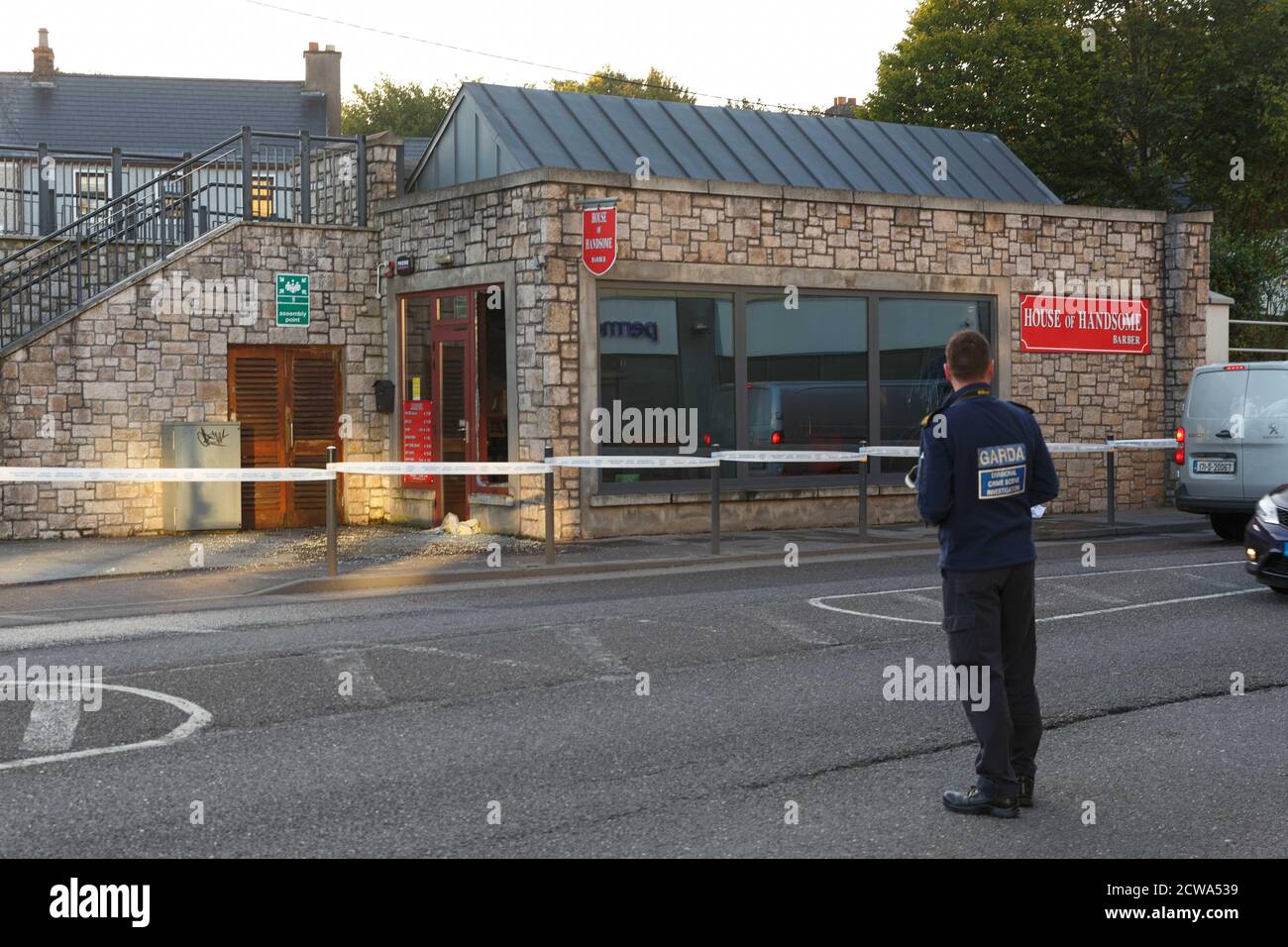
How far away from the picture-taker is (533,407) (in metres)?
17.3

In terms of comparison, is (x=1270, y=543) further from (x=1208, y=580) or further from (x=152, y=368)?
(x=152, y=368)

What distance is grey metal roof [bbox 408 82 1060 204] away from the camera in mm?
19000

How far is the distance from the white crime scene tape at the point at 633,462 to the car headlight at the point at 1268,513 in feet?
17.9

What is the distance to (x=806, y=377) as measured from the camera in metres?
19.2

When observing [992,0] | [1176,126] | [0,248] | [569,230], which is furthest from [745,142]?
[992,0]

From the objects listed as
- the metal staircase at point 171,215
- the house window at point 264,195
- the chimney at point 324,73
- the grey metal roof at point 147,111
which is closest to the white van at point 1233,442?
the metal staircase at point 171,215

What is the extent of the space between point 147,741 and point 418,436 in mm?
11879

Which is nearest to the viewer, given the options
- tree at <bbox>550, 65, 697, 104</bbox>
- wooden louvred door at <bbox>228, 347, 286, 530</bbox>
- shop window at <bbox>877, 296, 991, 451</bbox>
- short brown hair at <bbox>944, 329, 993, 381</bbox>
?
short brown hair at <bbox>944, 329, 993, 381</bbox>

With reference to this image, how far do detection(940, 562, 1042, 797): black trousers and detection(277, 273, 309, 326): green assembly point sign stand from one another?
14055 mm

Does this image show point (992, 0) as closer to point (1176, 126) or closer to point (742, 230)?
point (1176, 126)

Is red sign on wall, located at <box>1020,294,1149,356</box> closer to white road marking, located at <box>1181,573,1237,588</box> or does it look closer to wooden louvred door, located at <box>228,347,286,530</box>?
white road marking, located at <box>1181,573,1237,588</box>

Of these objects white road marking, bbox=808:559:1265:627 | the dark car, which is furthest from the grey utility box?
the dark car

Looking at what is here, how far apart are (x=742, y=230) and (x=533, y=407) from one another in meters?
3.55

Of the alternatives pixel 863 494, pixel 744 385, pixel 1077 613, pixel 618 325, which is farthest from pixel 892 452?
pixel 1077 613
